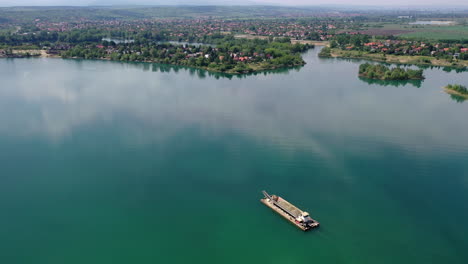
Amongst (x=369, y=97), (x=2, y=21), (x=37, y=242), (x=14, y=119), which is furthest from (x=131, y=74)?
(x=2, y=21)

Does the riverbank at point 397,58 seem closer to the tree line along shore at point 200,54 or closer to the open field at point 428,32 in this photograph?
the tree line along shore at point 200,54

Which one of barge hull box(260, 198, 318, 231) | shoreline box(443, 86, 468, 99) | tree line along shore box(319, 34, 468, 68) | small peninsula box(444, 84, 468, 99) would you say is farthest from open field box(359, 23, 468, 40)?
barge hull box(260, 198, 318, 231)

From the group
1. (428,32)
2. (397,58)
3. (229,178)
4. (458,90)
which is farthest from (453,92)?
(428,32)

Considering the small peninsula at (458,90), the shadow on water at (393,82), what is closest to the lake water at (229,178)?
the small peninsula at (458,90)

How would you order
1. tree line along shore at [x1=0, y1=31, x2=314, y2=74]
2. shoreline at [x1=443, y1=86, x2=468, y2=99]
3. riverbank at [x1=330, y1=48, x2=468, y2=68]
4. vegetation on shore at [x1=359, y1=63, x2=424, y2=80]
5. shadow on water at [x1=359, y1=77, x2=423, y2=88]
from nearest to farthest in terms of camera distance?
shoreline at [x1=443, y1=86, x2=468, y2=99], shadow on water at [x1=359, y1=77, x2=423, y2=88], vegetation on shore at [x1=359, y1=63, x2=424, y2=80], tree line along shore at [x1=0, y1=31, x2=314, y2=74], riverbank at [x1=330, y1=48, x2=468, y2=68]

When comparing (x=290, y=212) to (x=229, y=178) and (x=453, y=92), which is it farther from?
(x=453, y=92)

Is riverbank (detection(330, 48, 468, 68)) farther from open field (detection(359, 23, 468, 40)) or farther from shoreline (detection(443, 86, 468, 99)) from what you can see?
open field (detection(359, 23, 468, 40))
